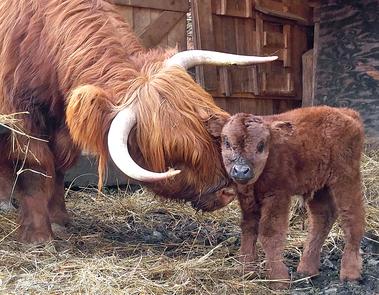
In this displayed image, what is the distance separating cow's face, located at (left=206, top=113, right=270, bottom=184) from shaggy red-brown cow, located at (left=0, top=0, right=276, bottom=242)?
26 centimetres

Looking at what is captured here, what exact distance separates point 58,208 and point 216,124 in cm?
213

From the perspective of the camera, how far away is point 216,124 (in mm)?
4156

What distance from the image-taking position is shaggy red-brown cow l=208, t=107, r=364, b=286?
3975mm

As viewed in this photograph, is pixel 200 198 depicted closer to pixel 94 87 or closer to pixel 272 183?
pixel 272 183

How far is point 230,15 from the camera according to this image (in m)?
8.56

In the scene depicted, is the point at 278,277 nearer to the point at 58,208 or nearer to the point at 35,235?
the point at 35,235

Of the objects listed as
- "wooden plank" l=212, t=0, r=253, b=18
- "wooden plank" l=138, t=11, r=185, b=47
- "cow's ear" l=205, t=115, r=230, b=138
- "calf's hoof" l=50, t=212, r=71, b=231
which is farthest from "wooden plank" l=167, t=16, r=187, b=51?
"cow's ear" l=205, t=115, r=230, b=138

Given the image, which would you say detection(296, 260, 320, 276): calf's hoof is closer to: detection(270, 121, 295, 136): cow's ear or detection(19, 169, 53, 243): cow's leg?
detection(270, 121, 295, 136): cow's ear

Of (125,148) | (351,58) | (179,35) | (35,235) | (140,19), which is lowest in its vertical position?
(35,235)

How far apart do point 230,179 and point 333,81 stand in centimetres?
450

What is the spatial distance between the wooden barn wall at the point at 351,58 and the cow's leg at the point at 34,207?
13.2ft

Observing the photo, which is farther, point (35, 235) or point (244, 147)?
point (35, 235)

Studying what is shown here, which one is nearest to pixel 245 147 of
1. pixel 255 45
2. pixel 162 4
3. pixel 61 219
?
pixel 61 219

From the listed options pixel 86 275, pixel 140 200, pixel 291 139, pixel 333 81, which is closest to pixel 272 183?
pixel 291 139
